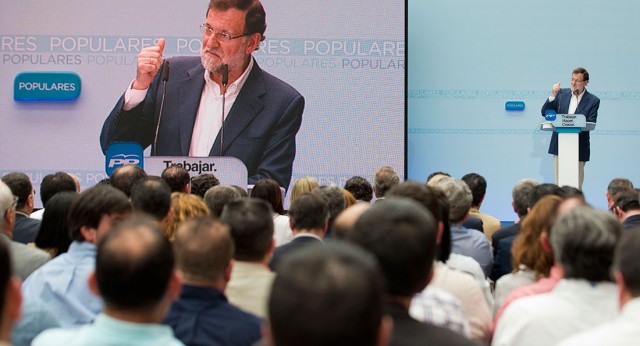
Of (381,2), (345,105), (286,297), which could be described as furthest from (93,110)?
(286,297)

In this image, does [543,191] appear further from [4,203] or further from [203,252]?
[4,203]

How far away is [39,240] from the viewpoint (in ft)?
10.7

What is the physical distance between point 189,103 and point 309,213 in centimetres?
530

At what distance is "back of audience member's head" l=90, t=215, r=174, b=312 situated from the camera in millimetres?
1561

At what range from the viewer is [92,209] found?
2605mm

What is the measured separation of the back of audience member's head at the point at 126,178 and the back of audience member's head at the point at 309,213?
137cm

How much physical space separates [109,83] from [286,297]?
7.69 m

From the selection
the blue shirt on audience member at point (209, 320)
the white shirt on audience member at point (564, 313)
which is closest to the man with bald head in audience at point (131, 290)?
the blue shirt on audience member at point (209, 320)

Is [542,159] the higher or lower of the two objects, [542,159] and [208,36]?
the lower

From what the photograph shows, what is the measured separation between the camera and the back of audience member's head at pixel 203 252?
2.02 m

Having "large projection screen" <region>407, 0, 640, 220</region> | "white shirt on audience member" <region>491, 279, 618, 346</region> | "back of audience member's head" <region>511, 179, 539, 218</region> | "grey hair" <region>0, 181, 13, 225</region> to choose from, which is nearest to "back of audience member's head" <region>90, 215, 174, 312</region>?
"white shirt on audience member" <region>491, 279, 618, 346</region>

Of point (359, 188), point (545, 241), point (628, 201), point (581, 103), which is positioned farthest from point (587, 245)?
point (581, 103)

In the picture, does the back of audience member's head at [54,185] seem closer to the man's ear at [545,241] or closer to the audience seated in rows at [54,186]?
the audience seated in rows at [54,186]

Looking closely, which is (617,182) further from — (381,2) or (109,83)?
(109,83)
